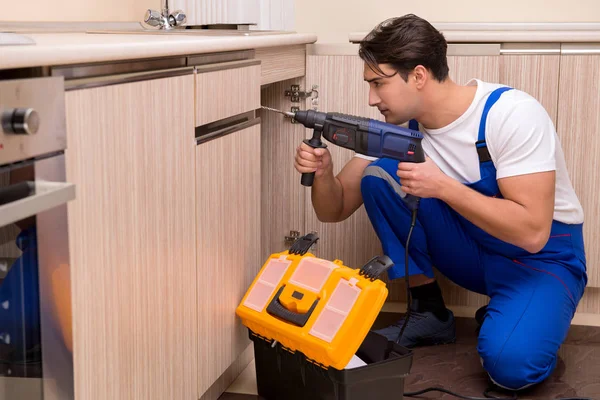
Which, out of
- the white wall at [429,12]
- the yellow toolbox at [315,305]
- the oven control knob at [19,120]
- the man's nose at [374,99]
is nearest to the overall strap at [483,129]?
the man's nose at [374,99]

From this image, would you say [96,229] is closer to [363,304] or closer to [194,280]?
[194,280]

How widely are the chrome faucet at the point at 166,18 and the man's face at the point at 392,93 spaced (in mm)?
537

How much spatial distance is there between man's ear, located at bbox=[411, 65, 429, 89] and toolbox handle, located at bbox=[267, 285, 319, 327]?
605 mm

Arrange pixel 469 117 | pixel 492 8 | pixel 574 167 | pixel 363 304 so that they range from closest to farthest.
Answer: pixel 363 304 → pixel 469 117 → pixel 574 167 → pixel 492 8

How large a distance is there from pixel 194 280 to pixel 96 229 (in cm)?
42

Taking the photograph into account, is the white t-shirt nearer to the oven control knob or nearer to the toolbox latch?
the toolbox latch

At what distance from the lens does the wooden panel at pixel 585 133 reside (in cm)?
231

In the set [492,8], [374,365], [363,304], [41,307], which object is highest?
[492,8]

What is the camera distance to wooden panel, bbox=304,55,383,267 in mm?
2385

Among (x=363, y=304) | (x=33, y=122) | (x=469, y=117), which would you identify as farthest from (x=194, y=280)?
(x=469, y=117)

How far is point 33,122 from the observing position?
3.26 feet

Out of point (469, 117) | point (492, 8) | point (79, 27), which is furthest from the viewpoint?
point (492, 8)

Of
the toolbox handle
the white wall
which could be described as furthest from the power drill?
the white wall

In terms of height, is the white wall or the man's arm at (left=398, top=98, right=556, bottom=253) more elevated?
the white wall
